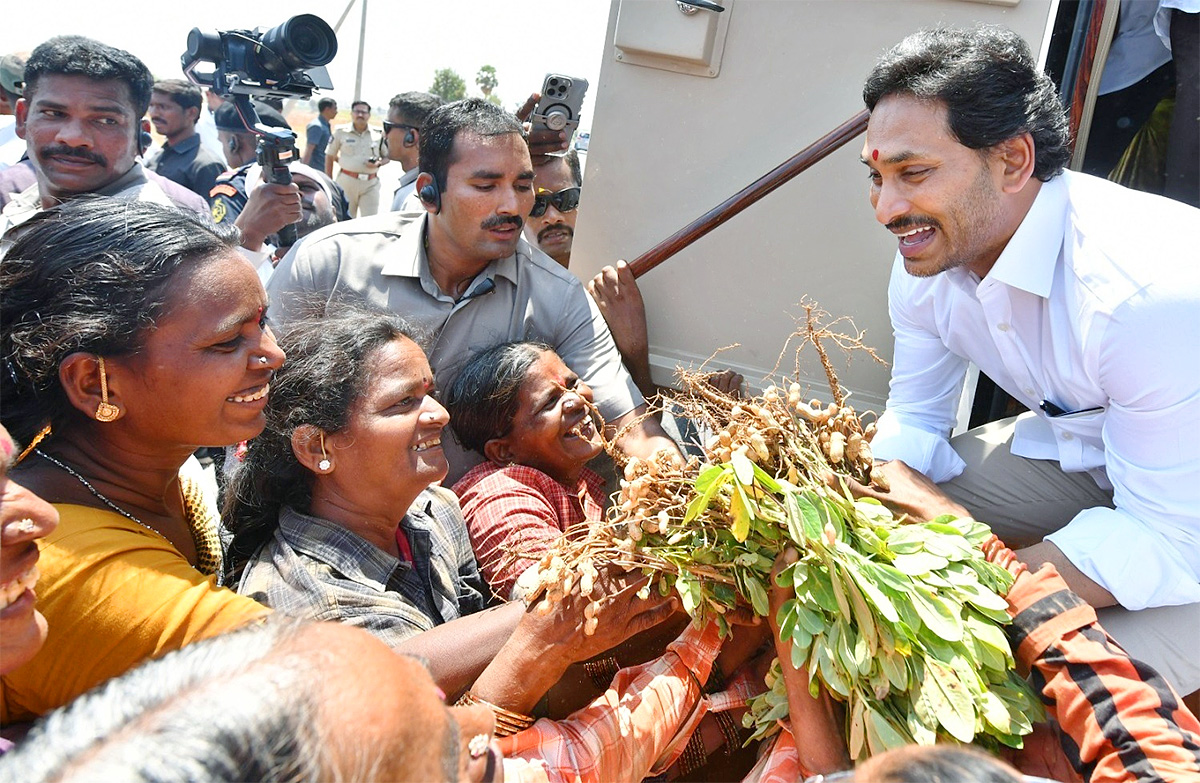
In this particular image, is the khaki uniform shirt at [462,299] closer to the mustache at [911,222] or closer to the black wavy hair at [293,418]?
the black wavy hair at [293,418]

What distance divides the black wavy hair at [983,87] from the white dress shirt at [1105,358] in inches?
6.2

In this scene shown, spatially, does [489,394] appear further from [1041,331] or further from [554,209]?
[554,209]

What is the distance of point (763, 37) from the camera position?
3461mm

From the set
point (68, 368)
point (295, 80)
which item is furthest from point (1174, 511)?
point (295, 80)

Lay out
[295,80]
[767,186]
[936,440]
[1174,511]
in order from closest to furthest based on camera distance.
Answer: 1. [1174,511]
2. [936,440]
3. [767,186]
4. [295,80]

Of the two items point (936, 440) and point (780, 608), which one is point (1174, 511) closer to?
point (936, 440)

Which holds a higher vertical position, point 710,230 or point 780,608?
point 710,230

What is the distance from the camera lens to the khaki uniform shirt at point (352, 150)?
11.6 m

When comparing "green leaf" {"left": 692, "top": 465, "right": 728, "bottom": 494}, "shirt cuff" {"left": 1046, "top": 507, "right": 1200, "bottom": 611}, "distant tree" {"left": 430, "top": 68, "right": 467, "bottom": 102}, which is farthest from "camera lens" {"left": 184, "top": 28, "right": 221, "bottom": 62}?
"distant tree" {"left": 430, "top": 68, "right": 467, "bottom": 102}

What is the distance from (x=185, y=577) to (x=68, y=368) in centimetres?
49

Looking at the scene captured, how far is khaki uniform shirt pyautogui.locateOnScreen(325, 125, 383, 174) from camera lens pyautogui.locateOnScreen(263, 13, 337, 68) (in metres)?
8.17

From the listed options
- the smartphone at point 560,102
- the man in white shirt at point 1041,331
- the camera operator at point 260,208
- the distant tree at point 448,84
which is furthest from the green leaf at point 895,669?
the distant tree at point 448,84

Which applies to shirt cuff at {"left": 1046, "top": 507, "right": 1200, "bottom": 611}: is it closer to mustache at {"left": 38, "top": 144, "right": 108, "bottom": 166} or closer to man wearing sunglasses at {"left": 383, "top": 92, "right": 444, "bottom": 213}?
mustache at {"left": 38, "top": 144, "right": 108, "bottom": 166}

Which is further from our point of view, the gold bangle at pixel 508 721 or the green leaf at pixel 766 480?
the gold bangle at pixel 508 721
